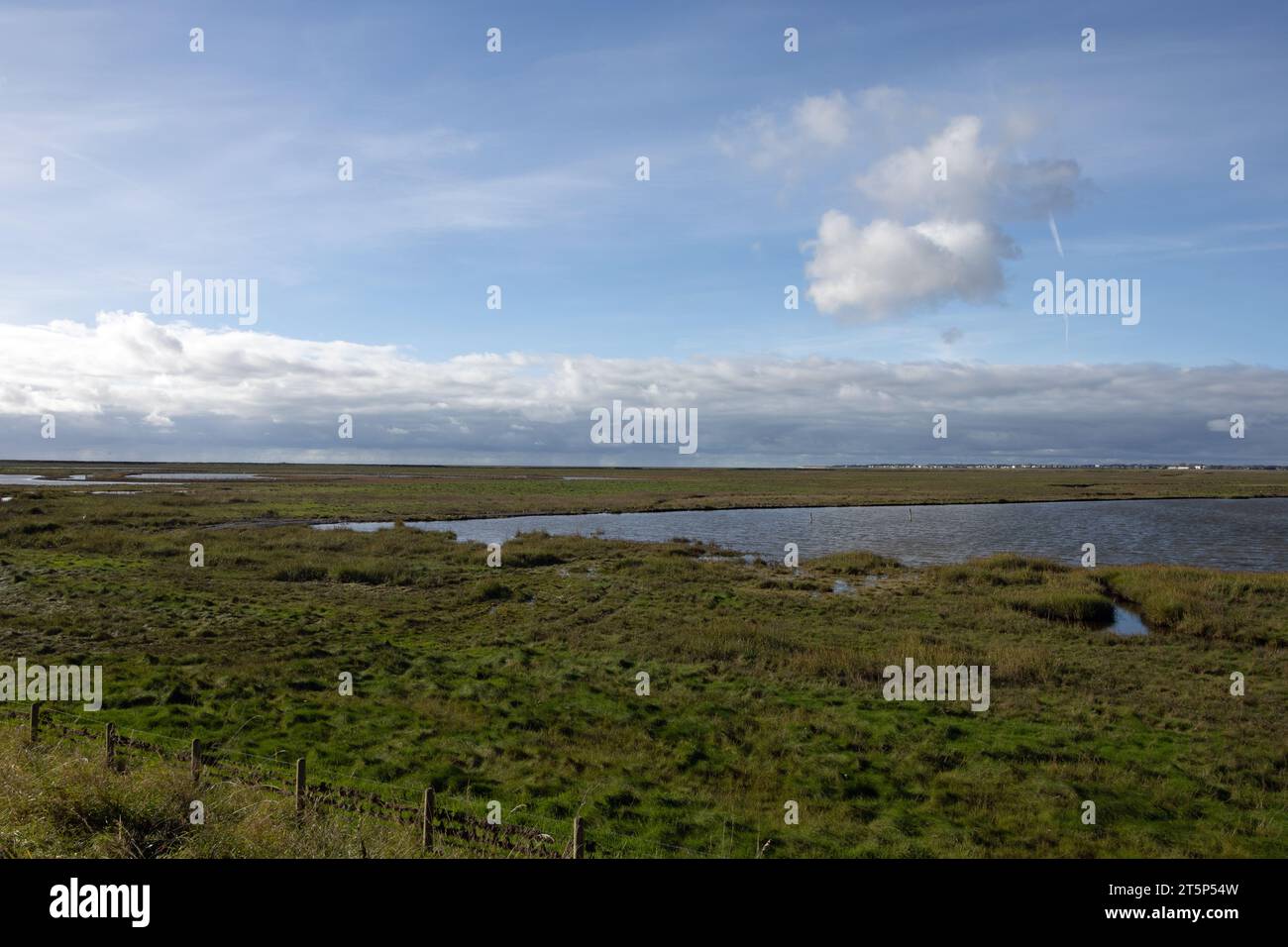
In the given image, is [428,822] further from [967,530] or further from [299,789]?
[967,530]

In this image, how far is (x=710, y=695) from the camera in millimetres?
20172

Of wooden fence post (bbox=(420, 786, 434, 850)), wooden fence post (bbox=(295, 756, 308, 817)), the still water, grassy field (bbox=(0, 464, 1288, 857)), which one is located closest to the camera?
wooden fence post (bbox=(420, 786, 434, 850))

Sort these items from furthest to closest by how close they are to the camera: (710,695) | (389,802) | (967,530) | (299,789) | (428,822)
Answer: (967,530) < (710,695) < (389,802) < (299,789) < (428,822)

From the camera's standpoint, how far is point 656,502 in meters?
102

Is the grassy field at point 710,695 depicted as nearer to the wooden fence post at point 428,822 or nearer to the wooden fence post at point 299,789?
the wooden fence post at point 428,822

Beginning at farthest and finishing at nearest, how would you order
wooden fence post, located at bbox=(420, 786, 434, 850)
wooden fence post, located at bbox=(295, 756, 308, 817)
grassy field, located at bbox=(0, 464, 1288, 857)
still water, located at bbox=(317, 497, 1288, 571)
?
still water, located at bbox=(317, 497, 1288, 571) → grassy field, located at bbox=(0, 464, 1288, 857) → wooden fence post, located at bbox=(295, 756, 308, 817) → wooden fence post, located at bbox=(420, 786, 434, 850)

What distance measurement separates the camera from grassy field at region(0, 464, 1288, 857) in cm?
1262

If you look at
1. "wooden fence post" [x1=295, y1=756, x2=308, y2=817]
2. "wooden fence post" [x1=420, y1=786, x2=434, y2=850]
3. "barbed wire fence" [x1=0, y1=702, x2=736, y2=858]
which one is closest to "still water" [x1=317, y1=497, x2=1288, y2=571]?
"barbed wire fence" [x1=0, y1=702, x2=736, y2=858]

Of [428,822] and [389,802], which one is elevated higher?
[428,822]

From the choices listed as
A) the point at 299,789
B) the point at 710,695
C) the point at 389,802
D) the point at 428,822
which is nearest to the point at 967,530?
the point at 710,695

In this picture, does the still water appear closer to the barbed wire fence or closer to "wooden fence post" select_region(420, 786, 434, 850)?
the barbed wire fence
